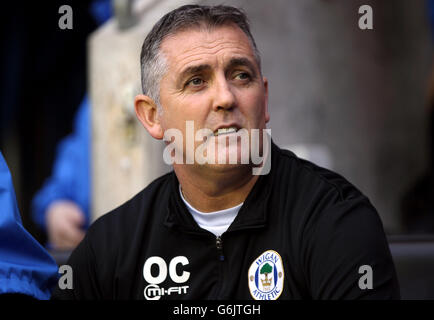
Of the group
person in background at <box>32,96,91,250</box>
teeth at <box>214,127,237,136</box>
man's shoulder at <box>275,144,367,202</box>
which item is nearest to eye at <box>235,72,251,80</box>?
teeth at <box>214,127,237,136</box>

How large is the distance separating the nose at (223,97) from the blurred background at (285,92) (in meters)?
0.99

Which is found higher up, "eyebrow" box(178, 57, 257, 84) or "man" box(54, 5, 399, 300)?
"eyebrow" box(178, 57, 257, 84)

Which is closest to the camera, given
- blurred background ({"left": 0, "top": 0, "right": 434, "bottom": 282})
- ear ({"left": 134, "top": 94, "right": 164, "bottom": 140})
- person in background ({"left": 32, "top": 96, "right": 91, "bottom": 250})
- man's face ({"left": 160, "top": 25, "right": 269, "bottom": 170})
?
man's face ({"left": 160, "top": 25, "right": 269, "bottom": 170})

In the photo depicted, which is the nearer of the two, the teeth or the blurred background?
the teeth

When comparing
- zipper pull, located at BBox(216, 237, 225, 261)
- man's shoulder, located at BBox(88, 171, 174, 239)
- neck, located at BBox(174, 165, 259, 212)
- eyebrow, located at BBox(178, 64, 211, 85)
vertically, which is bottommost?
zipper pull, located at BBox(216, 237, 225, 261)

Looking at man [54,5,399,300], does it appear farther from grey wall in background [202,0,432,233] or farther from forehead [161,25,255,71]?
grey wall in background [202,0,432,233]

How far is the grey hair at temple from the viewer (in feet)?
5.72

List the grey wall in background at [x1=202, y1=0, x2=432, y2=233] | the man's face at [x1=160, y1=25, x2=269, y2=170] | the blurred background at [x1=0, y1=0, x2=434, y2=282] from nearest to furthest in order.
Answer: the man's face at [x1=160, y1=25, x2=269, y2=170]
the blurred background at [x1=0, y1=0, x2=434, y2=282]
the grey wall in background at [x1=202, y1=0, x2=432, y2=233]

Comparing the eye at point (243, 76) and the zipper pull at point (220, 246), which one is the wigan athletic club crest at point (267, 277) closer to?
the zipper pull at point (220, 246)

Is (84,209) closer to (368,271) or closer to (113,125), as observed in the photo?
(113,125)

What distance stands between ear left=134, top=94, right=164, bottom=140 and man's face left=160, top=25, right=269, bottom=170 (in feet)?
0.36

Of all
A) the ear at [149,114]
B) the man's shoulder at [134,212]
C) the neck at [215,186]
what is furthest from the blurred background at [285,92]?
the neck at [215,186]

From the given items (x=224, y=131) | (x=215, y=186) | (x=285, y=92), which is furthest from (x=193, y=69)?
(x=285, y=92)
